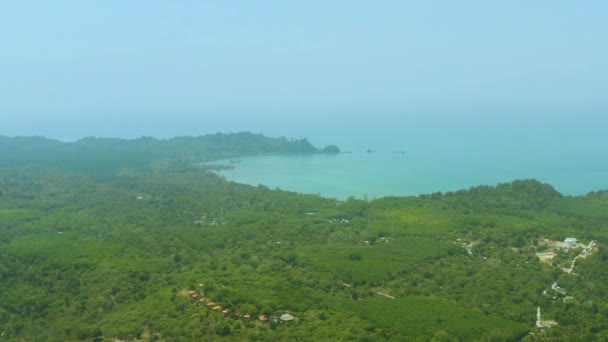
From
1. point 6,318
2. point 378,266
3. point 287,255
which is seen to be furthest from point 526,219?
point 6,318

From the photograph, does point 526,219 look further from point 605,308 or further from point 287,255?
point 287,255

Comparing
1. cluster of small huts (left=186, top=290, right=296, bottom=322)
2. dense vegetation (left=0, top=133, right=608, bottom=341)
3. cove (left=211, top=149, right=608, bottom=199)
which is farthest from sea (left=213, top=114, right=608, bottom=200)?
cluster of small huts (left=186, top=290, right=296, bottom=322)

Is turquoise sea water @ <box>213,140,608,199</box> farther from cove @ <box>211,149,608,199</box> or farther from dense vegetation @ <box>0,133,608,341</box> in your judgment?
dense vegetation @ <box>0,133,608,341</box>

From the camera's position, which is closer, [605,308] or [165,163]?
[605,308]

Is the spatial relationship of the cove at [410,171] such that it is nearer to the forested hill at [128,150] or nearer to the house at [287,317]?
the forested hill at [128,150]

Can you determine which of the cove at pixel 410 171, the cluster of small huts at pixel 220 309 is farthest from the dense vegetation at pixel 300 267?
the cove at pixel 410 171

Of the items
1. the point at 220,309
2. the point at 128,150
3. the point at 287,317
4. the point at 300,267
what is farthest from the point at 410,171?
the point at 220,309
